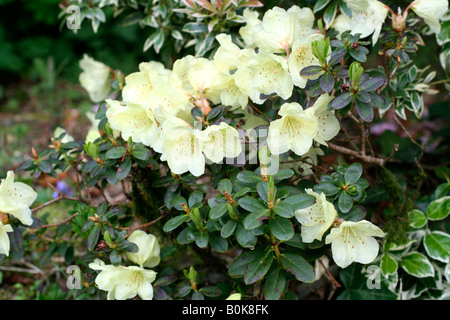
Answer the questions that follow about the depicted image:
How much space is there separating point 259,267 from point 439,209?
2.82ft

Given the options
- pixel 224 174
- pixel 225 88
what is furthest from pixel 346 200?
pixel 225 88

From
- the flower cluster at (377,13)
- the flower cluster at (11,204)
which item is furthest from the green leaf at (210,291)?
the flower cluster at (377,13)

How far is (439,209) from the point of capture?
74.6 inches

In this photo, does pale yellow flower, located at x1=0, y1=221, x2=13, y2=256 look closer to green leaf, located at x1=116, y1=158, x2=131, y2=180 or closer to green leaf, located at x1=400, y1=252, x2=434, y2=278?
green leaf, located at x1=116, y1=158, x2=131, y2=180

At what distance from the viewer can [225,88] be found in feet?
5.45

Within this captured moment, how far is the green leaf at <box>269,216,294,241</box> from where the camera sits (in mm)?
1386

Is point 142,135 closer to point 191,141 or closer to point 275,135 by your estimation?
point 191,141

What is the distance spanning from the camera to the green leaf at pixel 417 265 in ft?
6.03

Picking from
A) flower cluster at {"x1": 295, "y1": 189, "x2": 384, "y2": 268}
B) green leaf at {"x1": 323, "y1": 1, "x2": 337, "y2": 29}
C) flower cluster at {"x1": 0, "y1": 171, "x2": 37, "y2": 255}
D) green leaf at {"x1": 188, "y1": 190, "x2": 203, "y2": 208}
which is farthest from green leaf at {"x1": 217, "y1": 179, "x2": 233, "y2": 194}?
green leaf at {"x1": 323, "y1": 1, "x2": 337, "y2": 29}

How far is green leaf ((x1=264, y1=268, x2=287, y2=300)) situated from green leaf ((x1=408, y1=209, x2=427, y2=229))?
2.20ft

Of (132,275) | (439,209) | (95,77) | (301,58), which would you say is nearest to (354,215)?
(301,58)
